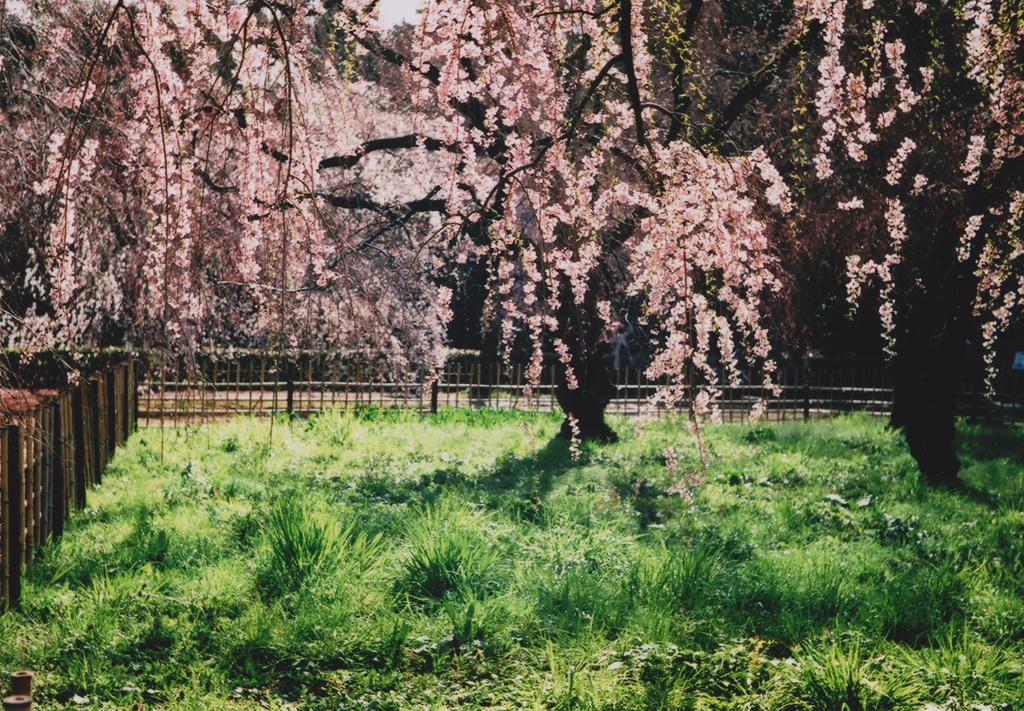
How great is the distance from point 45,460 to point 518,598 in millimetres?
3193

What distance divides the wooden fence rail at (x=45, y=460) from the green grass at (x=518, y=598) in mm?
216

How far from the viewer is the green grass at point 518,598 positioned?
4.52 metres

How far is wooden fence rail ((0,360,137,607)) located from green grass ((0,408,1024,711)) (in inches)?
8.5

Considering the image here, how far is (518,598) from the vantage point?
5523 millimetres

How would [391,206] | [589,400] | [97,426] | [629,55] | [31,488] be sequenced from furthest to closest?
[589,400] → [391,206] → [97,426] → [31,488] → [629,55]

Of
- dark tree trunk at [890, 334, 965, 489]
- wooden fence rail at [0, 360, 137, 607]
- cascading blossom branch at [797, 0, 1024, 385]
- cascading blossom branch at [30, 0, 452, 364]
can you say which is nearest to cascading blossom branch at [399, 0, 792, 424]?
cascading blossom branch at [30, 0, 452, 364]

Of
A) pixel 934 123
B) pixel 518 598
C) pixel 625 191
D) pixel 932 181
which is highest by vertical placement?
pixel 934 123

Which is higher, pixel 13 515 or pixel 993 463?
pixel 13 515

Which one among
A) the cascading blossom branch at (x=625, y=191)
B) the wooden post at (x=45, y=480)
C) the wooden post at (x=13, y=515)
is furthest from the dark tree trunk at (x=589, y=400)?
the wooden post at (x=13, y=515)

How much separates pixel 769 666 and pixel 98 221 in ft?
25.2

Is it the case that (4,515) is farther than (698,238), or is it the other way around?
(4,515)

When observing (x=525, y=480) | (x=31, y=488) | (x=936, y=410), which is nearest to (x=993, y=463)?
(x=936, y=410)

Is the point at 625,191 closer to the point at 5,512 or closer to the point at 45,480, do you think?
the point at 5,512

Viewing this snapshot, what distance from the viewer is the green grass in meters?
4.52
